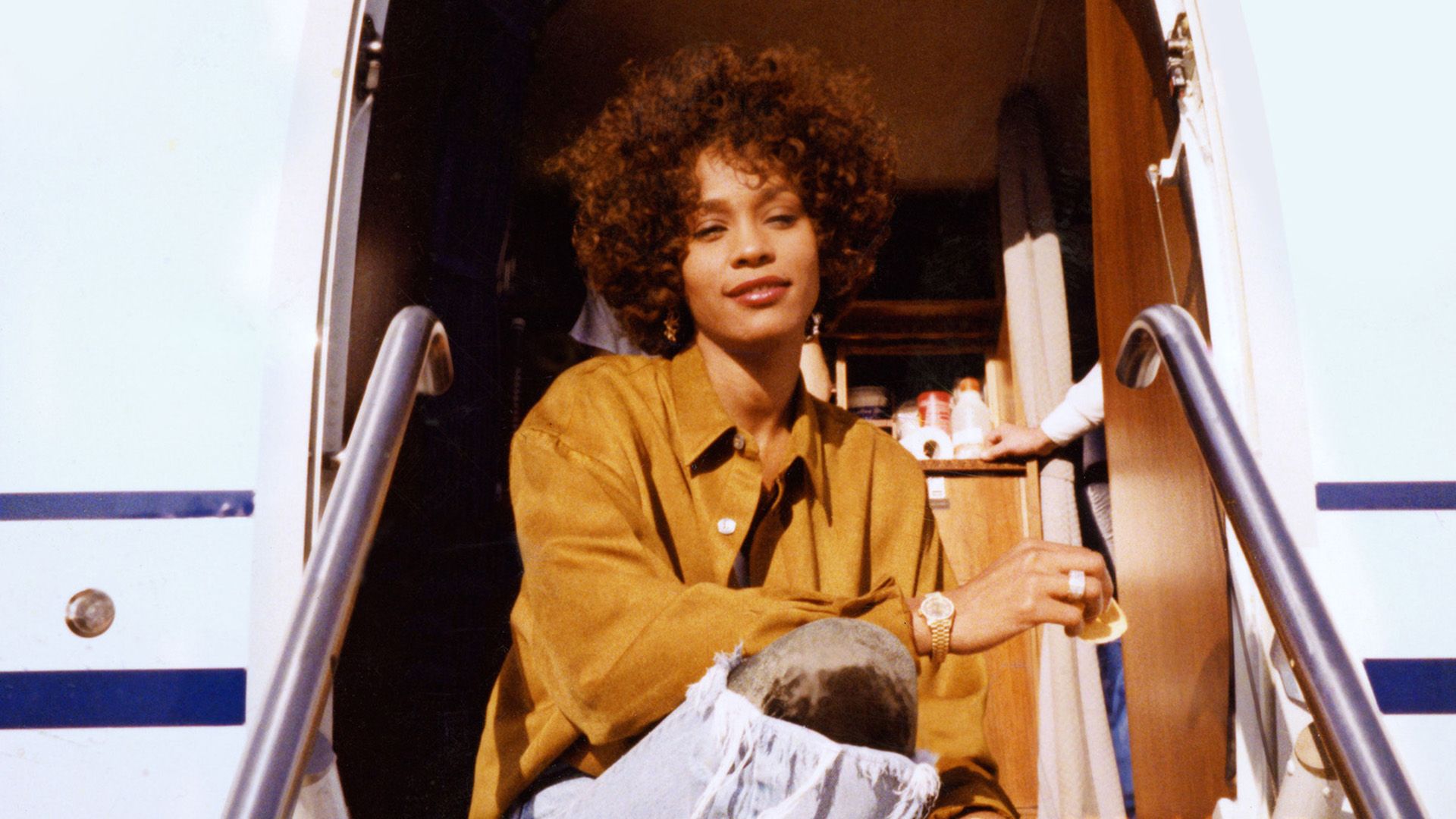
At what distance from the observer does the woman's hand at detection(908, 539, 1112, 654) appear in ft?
3.70

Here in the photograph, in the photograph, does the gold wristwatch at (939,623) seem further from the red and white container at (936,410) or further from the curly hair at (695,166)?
the red and white container at (936,410)

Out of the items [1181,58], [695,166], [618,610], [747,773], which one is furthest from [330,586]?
[1181,58]

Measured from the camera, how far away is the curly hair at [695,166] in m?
1.86

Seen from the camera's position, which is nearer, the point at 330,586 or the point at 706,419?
the point at 330,586

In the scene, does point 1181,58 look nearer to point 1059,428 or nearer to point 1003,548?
point 1059,428

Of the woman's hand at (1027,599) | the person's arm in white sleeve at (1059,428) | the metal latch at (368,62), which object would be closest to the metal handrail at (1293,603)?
the woman's hand at (1027,599)

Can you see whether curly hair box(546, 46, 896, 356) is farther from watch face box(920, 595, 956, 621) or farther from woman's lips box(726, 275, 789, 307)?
watch face box(920, 595, 956, 621)

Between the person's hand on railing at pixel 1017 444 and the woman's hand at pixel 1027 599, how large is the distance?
1.73 m

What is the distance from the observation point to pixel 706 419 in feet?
5.07

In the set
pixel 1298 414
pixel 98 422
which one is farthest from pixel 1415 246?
pixel 98 422

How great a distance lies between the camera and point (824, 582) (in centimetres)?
152

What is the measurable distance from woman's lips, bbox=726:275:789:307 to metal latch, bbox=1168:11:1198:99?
650 mm

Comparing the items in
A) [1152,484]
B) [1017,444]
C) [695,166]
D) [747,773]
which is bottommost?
[747,773]

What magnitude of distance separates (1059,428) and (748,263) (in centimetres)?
146
